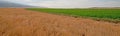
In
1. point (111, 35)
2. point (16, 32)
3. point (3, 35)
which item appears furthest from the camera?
point (111, 35)

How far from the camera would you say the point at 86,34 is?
4875mm

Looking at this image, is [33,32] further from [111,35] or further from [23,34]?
[111,35]

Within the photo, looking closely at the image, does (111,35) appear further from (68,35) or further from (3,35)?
(3,35)

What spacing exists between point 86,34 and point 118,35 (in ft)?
2.73

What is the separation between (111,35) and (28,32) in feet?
6.14

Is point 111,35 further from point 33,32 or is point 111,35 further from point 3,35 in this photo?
point 3,35

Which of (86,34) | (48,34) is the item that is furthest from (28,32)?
(86,34)

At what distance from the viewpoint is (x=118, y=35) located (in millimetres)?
5199

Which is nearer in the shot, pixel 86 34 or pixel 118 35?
pixel 86 34

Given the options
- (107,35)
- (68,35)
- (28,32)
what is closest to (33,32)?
(28,32)

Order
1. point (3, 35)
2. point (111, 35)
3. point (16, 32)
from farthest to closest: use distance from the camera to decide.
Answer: point (111, 35)
point (16, 32)
point (3, 35)

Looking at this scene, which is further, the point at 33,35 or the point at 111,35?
the point at 111,35

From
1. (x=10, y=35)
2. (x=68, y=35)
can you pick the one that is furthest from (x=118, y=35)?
(x=10, y=35)

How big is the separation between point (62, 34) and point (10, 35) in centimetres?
102
